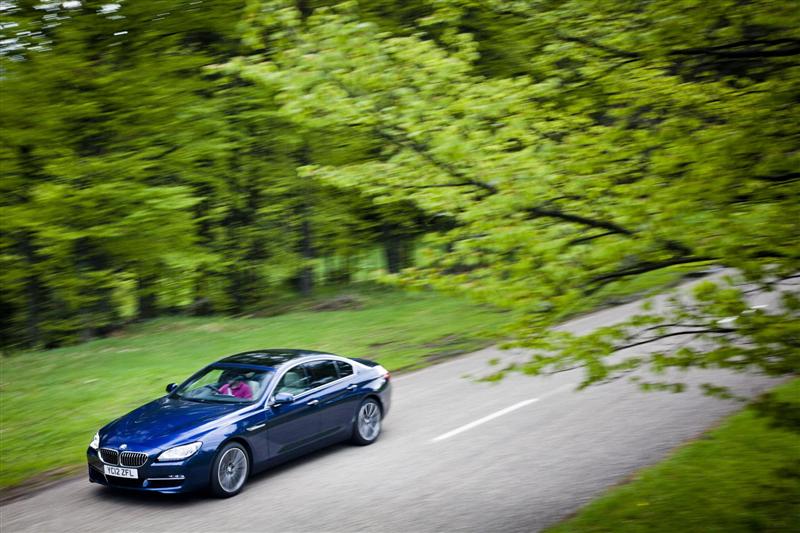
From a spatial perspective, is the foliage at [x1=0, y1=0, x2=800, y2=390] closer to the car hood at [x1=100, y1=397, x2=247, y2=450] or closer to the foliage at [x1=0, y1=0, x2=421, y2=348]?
the foliage at [x1=0, y1=0, x2=421, y2=348]

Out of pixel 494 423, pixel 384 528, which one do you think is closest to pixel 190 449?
pixel 384 528

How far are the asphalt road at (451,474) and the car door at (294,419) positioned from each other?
1.23ft

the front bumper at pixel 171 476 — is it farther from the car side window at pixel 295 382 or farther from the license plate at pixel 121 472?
the car side window at pixel 295 382

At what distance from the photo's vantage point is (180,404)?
33.0 ft

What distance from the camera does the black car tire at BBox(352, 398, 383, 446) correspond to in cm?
1137

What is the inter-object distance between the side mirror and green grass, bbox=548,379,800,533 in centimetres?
391

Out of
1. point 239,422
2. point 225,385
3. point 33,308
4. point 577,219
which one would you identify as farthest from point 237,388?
point 33,308

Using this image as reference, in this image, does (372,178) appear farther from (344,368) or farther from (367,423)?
(367,423)

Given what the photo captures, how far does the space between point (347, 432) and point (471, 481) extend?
228 centimetres

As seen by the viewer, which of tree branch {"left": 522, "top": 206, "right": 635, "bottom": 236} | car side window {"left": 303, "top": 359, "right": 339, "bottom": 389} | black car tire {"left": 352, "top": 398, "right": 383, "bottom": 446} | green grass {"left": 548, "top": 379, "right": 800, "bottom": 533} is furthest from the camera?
black car tire {"left": 352, "top": 398, "right": 383, "bottom": 446}

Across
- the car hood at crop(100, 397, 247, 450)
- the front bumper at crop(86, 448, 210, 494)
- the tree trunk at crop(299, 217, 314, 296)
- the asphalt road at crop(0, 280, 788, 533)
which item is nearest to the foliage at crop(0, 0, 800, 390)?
the asphalt road at crop(0, 280, 788, 533)

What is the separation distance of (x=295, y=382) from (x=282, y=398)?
1.68 ft

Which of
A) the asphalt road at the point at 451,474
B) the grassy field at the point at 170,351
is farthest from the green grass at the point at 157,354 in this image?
the asphalt road at the point at 451,474

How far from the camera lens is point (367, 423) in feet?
38.0
